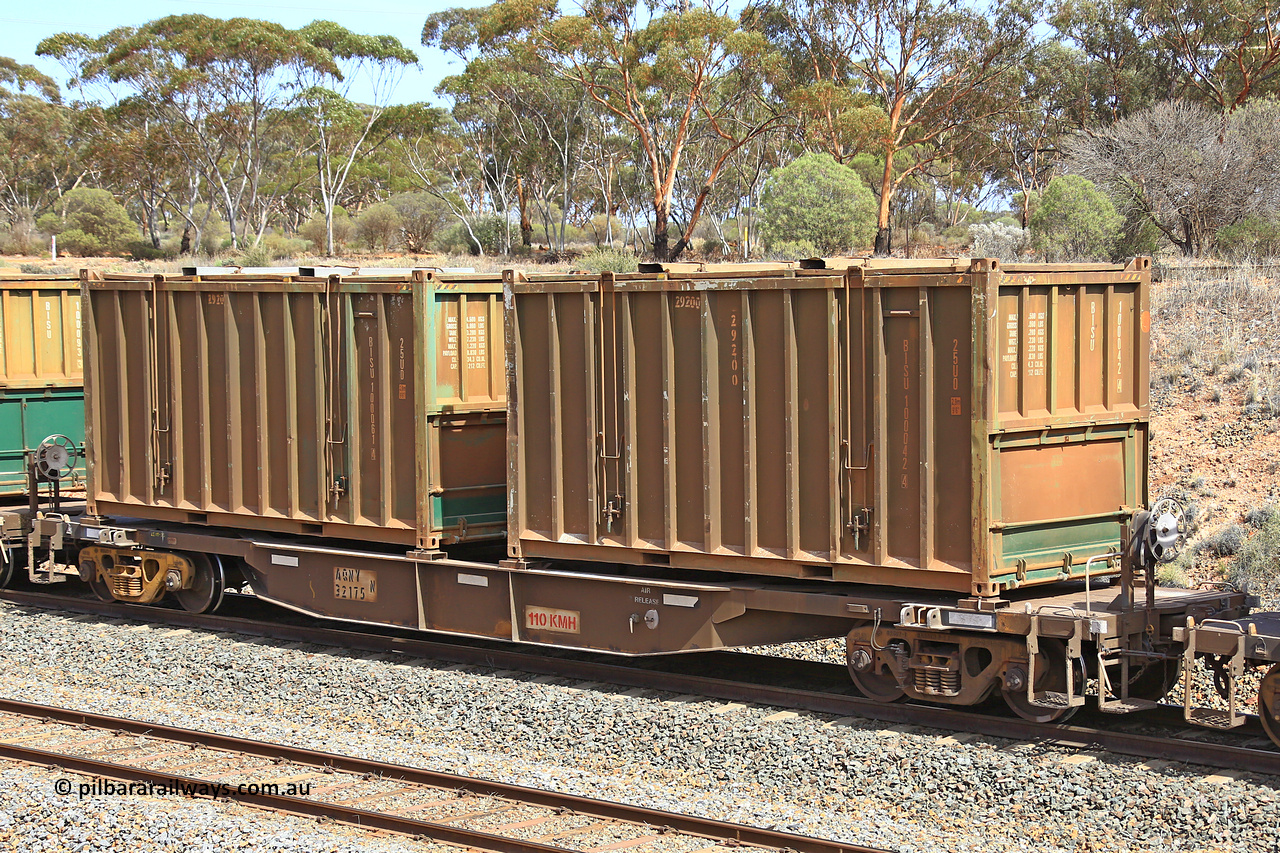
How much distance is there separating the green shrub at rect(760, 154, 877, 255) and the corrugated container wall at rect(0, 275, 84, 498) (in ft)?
82.8

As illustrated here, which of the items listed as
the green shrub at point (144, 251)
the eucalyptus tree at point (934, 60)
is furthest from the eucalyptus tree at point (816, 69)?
the green shrub at point (144, 251)

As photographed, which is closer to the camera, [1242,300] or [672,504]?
[672,504]

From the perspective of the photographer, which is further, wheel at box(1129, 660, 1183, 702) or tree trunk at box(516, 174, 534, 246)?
tree trunk at box(516, 174, 534, 246)

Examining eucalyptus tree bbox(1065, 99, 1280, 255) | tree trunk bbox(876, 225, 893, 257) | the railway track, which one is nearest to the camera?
the railway track

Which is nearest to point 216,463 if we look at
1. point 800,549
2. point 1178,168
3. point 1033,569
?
point 800,549

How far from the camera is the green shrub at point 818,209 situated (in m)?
38.3

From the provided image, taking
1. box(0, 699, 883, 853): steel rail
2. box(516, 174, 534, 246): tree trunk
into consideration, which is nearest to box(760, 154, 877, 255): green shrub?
box(516, 174, 534, 246): tree trunk

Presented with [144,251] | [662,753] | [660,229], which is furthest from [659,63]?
[662,753]

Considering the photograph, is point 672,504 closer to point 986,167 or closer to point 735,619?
point 735,619

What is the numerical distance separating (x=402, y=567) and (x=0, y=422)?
641 centimetres

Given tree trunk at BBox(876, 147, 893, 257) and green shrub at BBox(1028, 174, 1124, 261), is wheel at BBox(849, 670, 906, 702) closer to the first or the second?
green shrub at BBox(1028, 174, 1124, 261)

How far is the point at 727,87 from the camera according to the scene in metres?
50.1

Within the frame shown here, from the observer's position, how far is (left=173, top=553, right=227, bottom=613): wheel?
13.0 m

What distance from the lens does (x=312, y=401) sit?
39.1 feet
